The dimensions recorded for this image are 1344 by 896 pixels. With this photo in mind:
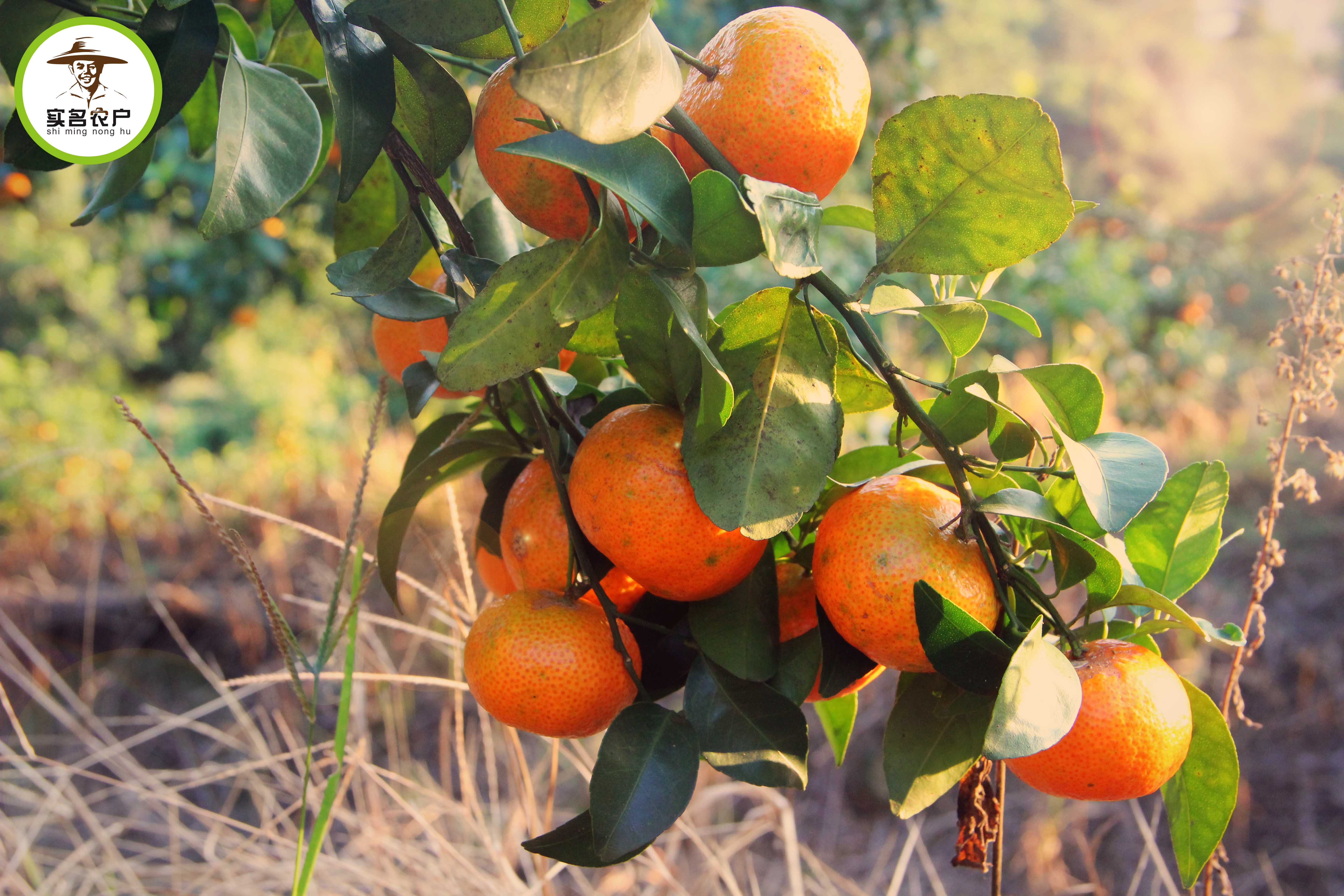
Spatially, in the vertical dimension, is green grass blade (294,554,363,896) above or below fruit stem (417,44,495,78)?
below

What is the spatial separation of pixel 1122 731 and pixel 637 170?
0.91 ft

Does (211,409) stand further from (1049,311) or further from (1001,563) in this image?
(1001,563)

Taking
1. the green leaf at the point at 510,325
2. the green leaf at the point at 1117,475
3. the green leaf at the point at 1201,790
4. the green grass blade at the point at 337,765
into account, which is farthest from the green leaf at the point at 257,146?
the green leaf at the point at 1201,790

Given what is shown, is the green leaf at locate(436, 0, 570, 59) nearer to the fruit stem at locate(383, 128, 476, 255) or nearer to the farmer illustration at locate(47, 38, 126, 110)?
the fruit stem at locate(383, 128, 476, 255)

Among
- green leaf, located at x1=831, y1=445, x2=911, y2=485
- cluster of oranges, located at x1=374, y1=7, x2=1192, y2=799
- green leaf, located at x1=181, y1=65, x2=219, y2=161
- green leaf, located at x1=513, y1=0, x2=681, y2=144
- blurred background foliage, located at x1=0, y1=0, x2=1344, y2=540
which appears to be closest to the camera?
green leaf, located at x1=513, y1=0, x2=681, y2=144

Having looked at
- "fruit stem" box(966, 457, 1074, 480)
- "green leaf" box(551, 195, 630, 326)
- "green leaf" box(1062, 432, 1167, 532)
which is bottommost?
"fruit stem" box(966, 457, 1074, 480)

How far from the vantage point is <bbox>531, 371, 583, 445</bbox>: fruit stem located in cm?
41

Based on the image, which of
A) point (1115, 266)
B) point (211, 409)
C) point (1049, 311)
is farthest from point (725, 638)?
point (1115, 266)

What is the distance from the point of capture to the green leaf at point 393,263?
0.38 meters

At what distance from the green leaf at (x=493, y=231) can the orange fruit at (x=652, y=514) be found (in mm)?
130

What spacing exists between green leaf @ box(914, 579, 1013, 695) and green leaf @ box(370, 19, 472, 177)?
270 millimetres

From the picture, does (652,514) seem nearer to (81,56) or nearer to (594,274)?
(594,274)

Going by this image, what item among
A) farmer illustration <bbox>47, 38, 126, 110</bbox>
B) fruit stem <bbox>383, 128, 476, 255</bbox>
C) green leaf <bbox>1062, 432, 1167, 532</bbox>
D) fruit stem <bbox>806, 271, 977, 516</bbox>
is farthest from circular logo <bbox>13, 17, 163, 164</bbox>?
green leaf <bbox>1062, 432, 1167, 532</bbox>

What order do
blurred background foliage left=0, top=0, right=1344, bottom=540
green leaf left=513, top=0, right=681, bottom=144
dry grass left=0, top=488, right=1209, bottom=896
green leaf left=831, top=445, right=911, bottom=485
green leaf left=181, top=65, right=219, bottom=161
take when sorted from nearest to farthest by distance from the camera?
green leaf left=513, top=0, right=681, bottom=144, green leaf left=831, top=445, right=911, bottom=485, green leaf left=181, top=65, right=219, bottom=161, dry grass left=0, top=488, right=1209, bottom=896, blurred background foliage left=0, top=0, right=1344, bottom=540
